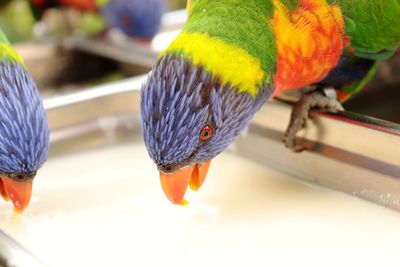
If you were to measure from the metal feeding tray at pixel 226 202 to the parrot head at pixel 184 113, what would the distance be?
20cm

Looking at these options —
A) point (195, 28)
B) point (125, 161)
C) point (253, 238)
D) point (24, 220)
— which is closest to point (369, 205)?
point (253, 238)

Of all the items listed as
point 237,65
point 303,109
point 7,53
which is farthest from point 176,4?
point 237,65

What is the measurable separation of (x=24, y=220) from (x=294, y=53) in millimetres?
706

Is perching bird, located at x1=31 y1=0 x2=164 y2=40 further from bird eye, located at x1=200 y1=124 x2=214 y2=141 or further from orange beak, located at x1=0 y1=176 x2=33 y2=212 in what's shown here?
bird eye, located at x1=200 y1=124 x2=214 y2=141

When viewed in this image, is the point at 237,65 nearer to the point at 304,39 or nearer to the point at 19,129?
the point at 304,39

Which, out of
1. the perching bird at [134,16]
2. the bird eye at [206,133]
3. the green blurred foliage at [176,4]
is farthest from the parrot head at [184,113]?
the green blurred foliage at [176,4]

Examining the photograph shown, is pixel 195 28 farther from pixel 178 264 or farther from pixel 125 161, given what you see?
pixel 125 161

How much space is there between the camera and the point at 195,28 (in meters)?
1.15

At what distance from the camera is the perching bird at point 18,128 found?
1127 millimetres

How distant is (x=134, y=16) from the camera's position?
2.48 metres

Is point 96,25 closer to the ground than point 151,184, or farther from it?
closer to the ground

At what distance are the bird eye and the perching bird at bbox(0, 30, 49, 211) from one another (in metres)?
0.32

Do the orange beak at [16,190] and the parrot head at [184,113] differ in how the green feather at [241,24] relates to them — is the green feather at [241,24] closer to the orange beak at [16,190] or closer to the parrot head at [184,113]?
the parrot head at [184,113]

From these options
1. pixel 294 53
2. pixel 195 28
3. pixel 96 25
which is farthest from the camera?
pixel 96 25
